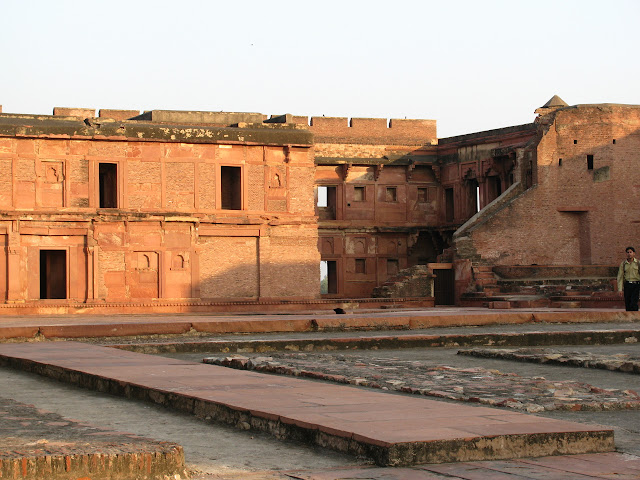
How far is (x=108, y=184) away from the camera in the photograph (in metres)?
28.1

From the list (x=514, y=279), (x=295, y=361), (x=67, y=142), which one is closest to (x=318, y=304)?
(x=514, y=279)

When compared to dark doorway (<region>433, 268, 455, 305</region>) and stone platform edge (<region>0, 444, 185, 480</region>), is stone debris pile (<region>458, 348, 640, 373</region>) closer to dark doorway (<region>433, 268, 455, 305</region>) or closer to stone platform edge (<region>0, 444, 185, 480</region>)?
stone platform edge (<region>0, 444, 185, 480</region>)

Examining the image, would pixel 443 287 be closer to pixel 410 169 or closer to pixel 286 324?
pixel 410 169

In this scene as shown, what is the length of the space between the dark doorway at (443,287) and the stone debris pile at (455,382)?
861 inches

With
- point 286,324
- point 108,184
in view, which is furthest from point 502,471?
point 108,184

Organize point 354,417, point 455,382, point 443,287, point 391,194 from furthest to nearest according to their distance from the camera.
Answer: point 391,194, point 443,287, point 455,382, point 354,417

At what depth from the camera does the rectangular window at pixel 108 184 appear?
90.3 ft

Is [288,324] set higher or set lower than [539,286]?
lower

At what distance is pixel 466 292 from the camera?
2870 cm

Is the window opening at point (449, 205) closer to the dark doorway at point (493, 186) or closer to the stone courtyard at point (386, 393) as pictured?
the dark doorway at point (493, 186)

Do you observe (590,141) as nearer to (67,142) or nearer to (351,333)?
(67,142)

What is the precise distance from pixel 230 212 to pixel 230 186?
1.87 metres

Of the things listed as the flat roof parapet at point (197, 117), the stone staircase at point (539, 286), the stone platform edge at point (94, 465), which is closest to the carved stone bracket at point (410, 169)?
the flat roof parapet at point (197, 117)

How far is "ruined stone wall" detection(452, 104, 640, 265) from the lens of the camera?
3133 cm
